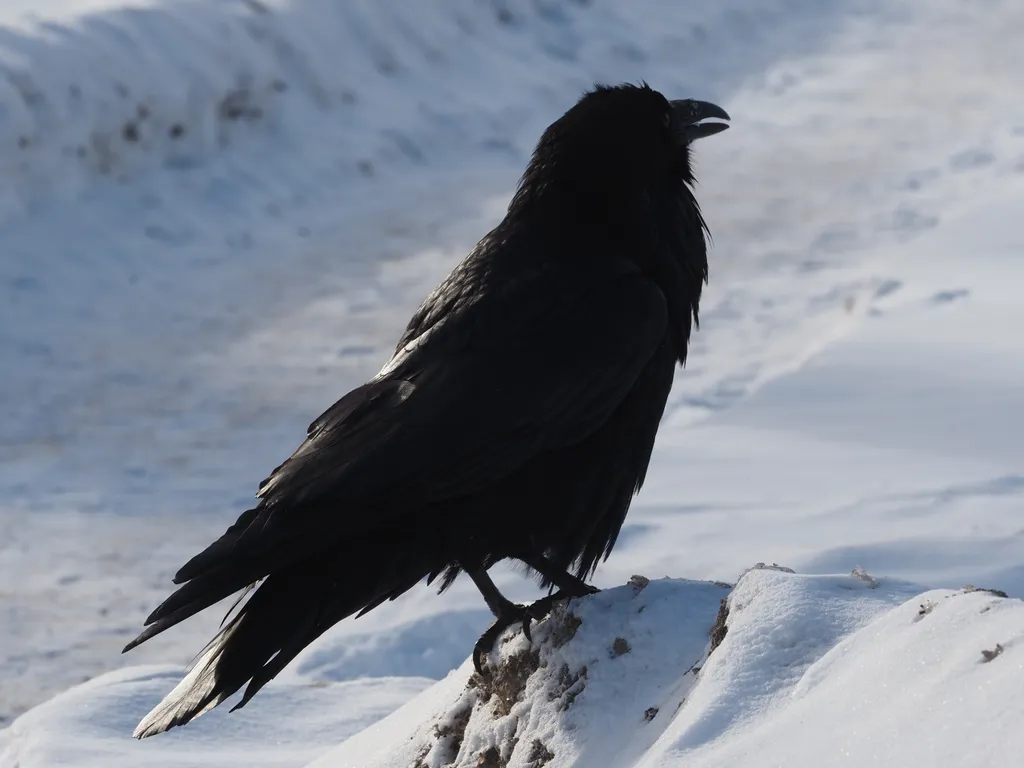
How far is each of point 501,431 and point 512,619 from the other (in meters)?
0.37

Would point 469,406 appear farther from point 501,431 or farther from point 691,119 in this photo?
point 691,119

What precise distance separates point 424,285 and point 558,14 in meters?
3.72

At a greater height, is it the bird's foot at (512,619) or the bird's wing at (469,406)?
the bird's wing at (469,406)

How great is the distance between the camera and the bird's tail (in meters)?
2.94

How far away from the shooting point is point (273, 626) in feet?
9.91

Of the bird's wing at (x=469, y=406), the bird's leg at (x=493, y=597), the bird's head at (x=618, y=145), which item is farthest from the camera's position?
the bird's head at (x=618, y=145)

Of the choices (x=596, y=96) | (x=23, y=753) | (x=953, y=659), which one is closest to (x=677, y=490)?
(x=596, y=96)

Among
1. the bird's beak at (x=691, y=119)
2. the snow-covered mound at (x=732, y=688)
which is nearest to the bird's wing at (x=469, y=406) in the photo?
the snow-covered mound at (x=732, y=688)

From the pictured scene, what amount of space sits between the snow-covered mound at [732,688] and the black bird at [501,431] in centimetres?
21

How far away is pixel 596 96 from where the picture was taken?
12.9ft

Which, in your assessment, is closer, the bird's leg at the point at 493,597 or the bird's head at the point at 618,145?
the bird's leg at the point at 493,597

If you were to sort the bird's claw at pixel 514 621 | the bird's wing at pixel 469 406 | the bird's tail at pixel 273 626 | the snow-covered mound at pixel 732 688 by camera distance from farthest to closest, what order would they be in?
the bird's claw at pixel 514 621 < the bird's wing at pixel 469 406 < the bird's tail at pixel 273 626 < the snow-covered mound at pixel 732 688

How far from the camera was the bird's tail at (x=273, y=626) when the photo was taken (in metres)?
2.94

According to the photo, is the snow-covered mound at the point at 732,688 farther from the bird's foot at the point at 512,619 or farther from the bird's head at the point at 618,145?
the bird's head at the point at 618,145
